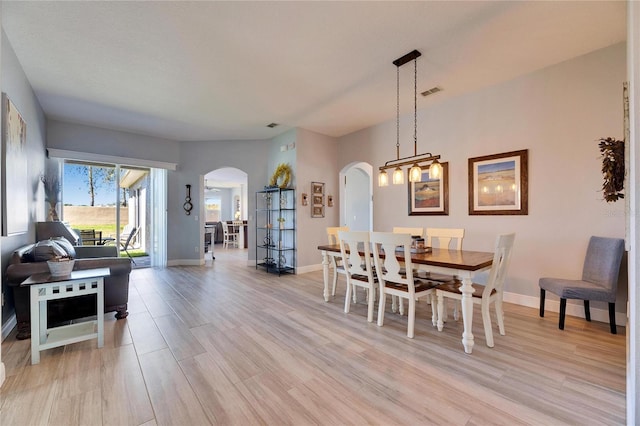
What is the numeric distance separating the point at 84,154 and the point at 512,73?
709 centimetres

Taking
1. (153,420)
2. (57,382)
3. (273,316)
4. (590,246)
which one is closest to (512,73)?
(590,246)

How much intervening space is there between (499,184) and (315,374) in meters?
3.37

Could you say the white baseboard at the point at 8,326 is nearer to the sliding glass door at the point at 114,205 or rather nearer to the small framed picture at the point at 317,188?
the sliding glass door at the point at 114,205

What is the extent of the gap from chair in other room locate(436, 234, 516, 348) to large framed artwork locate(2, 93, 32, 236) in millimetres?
4083

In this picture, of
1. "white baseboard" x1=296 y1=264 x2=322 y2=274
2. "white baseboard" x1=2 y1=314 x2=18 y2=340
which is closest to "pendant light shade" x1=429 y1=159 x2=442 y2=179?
"white baseboard" x1=296 y1=264 x2=322 y2=274

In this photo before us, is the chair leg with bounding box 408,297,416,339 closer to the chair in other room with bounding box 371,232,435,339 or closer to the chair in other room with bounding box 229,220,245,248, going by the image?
the chair in other room with bounding box 371,232,435,339

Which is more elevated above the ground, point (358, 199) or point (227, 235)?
point (358, 199)

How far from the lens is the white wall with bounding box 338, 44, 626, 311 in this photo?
278 cm

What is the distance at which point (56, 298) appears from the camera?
2.11m

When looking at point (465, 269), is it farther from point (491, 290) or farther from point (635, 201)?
point (635, 201)

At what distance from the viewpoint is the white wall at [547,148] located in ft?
9.12

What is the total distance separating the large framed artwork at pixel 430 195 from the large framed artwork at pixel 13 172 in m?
4.71

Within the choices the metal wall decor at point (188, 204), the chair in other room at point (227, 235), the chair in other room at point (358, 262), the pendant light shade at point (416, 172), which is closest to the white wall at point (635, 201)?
the pendant light shade at point (416, 172)

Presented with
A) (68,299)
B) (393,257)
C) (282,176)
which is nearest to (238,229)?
(282,176)
